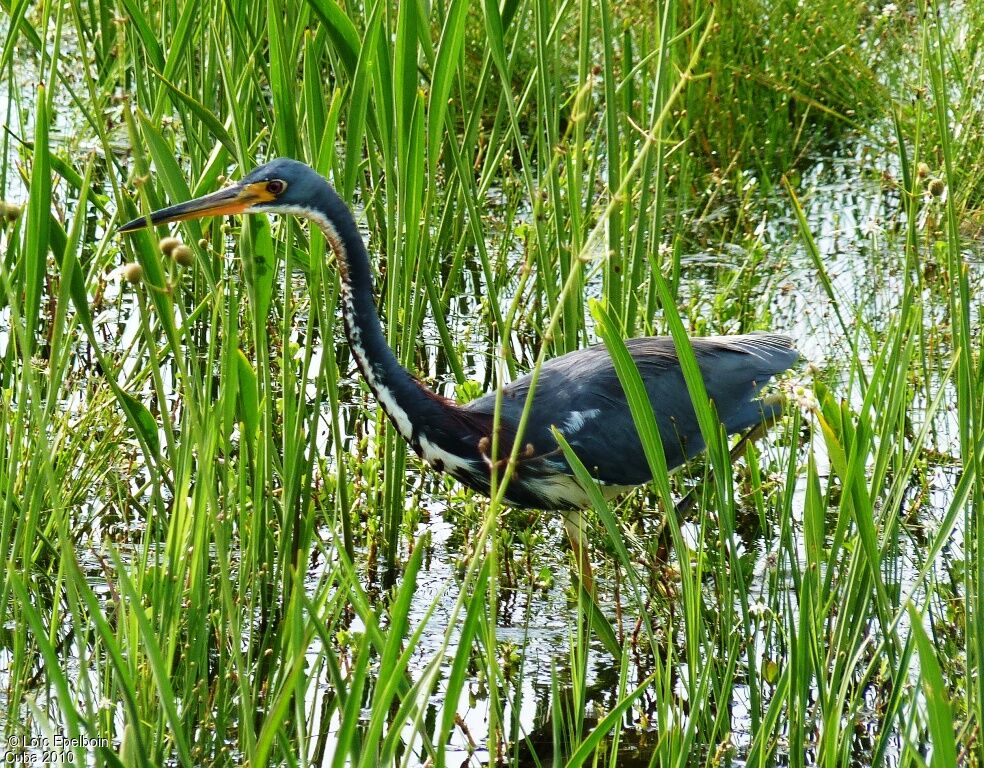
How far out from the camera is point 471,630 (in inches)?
52.3

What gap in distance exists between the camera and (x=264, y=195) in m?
2.55

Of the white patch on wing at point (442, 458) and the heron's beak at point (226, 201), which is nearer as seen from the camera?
the heron's beak at point (226, 201)

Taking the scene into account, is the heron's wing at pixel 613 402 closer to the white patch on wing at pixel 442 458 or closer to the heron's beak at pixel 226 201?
the white patch on wing at pixel 442 458

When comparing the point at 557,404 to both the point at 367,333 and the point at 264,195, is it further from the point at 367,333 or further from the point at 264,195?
the point at 264,195

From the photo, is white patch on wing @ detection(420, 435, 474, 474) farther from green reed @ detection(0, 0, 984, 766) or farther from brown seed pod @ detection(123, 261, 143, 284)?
brown seed pod @ detection(123, 261, 143, 284)

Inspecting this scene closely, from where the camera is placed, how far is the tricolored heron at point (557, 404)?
2816mm

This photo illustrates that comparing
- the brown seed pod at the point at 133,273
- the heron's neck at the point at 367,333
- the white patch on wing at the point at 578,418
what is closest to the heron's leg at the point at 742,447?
the white patch on wing at the point at 578,418

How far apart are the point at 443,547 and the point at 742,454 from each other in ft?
2.90

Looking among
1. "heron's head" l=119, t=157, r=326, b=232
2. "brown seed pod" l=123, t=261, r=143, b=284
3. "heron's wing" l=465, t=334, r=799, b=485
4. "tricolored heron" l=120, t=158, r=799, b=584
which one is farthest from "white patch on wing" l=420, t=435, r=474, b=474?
"brown seed pod" l=123, t=261, r=143, b=284

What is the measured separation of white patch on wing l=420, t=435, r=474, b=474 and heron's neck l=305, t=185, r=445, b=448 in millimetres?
29

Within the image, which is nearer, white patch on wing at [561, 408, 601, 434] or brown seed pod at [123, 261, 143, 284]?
brown seed pod at [123, 261, 143, 284]

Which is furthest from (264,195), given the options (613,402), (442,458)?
(613,402)

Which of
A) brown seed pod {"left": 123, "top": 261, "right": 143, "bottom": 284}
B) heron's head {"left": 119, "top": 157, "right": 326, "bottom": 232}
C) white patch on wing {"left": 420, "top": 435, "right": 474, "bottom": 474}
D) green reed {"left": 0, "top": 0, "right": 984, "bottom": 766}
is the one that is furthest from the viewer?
white patch on wing {"left": 420, "top": 435, "right": 474, "bottom": 474}

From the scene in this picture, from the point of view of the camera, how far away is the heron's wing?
3.15 m
